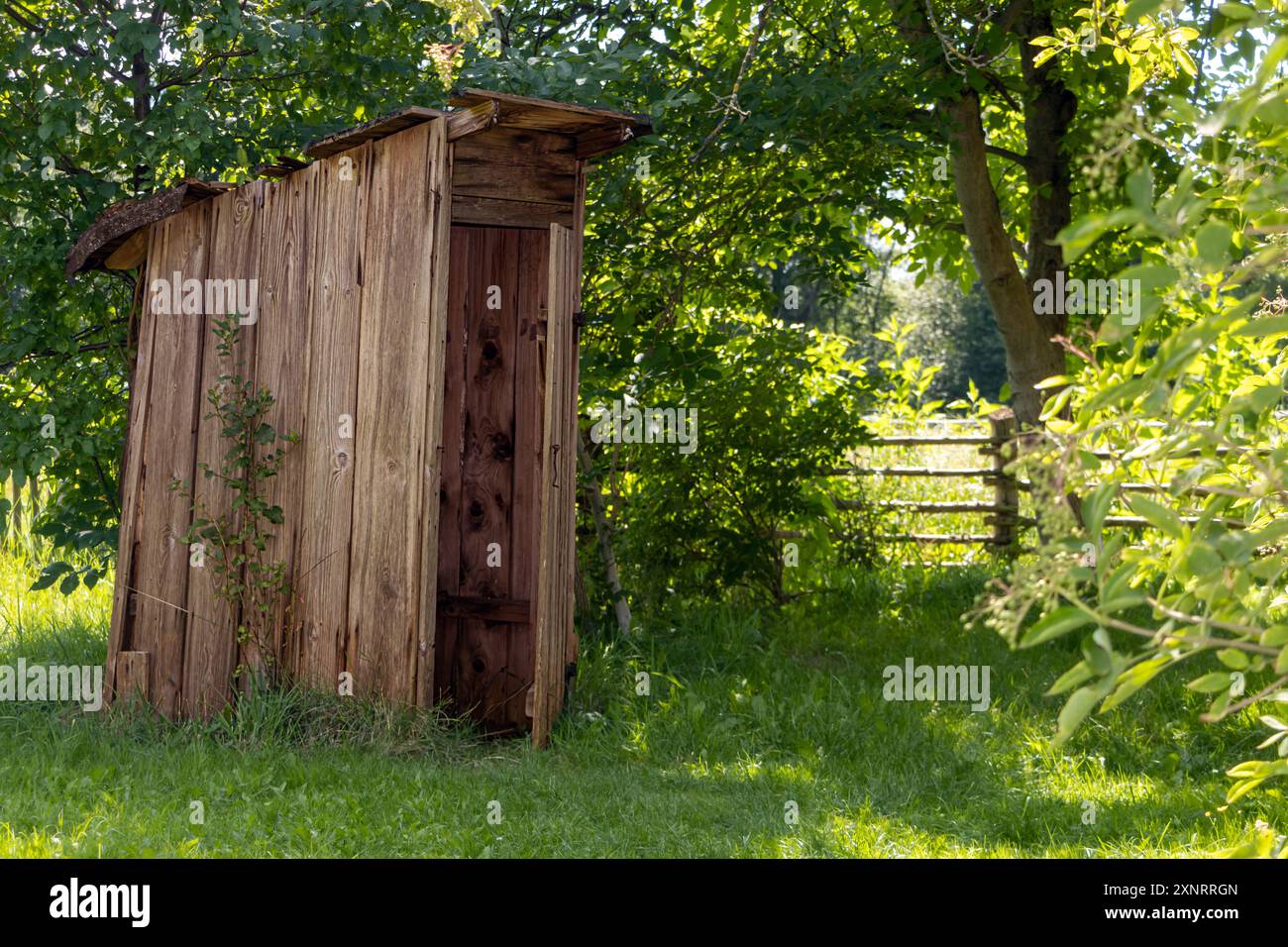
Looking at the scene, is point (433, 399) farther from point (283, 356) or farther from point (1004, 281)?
point (1004, 281)

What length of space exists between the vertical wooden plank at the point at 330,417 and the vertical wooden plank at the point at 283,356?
5cm

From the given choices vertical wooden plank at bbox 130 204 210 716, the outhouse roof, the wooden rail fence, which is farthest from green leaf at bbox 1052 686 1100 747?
the wooden rail fence

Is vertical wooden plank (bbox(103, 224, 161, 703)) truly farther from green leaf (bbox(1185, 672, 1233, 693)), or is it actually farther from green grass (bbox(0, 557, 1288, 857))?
green leaf (bbox(1185, 672, 1233, 693))

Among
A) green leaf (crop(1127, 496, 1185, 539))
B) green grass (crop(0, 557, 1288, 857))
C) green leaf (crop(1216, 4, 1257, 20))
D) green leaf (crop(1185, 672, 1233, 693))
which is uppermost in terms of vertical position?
green leaf (crop(1216, 4, 1257, 20))

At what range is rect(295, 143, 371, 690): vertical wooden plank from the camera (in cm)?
Result: 583

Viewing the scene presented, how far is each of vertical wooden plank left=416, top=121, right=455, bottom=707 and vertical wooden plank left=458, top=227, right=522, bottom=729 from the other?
43.0 inches

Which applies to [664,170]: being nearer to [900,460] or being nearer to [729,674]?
[729,674]

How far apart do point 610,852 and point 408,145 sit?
3.42 m

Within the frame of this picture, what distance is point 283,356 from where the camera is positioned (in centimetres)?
614

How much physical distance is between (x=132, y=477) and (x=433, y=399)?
200 cm

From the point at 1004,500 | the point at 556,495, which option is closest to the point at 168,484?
the point at 556,495

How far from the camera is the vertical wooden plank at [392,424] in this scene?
18.4ft

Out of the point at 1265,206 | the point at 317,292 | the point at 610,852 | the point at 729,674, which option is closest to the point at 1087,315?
the point at 729,674

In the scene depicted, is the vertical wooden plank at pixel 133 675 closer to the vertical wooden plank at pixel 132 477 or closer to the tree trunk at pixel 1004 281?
the vertical wooden plank at pixel 132 477
